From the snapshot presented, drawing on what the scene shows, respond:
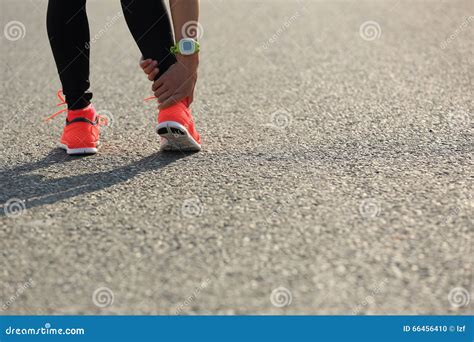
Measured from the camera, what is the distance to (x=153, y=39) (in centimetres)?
296

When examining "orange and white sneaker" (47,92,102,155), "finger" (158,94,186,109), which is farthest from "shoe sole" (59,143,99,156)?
"finger" (158,94,186,109)

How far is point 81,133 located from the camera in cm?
309

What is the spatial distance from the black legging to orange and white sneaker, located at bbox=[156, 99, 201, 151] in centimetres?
18

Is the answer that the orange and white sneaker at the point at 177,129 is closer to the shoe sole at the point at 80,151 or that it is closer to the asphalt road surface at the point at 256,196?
the asphalt road surface at the point at 256,196

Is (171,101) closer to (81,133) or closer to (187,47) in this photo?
(187,47)

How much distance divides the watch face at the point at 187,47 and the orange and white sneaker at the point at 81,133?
1.75 feet

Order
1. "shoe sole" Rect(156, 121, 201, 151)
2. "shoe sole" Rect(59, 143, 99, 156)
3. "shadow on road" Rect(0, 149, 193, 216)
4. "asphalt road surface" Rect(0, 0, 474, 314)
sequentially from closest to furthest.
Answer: "asphalt road surface" Rect(0, 0, 474, 314), "shadow on road" Rect(0, 149, 193, 216), "shoe sole" Rect(156, 121, 201, 151), "shoe sole" Rect(59, 143, 99, 156)

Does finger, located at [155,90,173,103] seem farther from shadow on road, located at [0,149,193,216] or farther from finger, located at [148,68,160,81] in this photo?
shadow on road, located at [0,149,193,216]

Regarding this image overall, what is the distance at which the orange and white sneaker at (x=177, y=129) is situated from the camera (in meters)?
2.93

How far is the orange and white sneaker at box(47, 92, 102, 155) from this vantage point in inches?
121

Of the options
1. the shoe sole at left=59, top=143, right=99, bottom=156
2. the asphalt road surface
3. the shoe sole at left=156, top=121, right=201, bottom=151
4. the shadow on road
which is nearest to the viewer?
the asphalt road surface

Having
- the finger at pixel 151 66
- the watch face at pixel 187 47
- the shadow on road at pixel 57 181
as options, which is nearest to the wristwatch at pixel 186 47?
the watch face at pixel 187 47

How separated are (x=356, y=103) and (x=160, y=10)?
1392 mm
